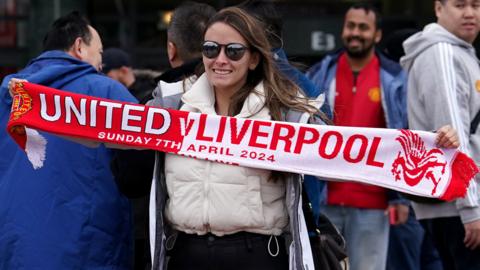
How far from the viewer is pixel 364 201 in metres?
7.43

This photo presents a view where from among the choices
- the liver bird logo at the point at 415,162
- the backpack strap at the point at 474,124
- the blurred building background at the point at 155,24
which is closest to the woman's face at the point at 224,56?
the liver bird logo at the point at 415,162

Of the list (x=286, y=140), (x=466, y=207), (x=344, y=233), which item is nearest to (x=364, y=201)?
(x=344, y=233)

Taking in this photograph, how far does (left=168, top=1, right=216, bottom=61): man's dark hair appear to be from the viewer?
572 centimetres

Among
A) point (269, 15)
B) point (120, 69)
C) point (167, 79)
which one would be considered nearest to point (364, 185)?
point (120, 69)

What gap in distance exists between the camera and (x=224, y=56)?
4.52 meters

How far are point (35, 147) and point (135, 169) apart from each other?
62cm

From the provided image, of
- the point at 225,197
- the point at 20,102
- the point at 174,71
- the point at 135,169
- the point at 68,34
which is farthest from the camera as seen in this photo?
the point at 68,34

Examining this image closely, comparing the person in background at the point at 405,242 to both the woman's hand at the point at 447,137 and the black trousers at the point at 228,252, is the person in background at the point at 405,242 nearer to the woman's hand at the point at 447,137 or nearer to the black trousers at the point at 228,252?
the woman's hand at the point at 447,137

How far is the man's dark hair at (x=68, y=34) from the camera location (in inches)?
220

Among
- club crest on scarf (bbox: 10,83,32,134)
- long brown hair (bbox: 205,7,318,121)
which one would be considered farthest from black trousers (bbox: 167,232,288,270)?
club crest on scarf (bbox: 10,83,32,134)

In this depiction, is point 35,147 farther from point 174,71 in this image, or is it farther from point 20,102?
point 174,71

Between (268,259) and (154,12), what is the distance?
6868mm

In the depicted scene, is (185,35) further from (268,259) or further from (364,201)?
(364,201)

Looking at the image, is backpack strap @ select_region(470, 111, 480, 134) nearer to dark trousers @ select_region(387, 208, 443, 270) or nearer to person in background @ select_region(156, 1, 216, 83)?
person in background @ select_region(156, 1, 216, 83)
